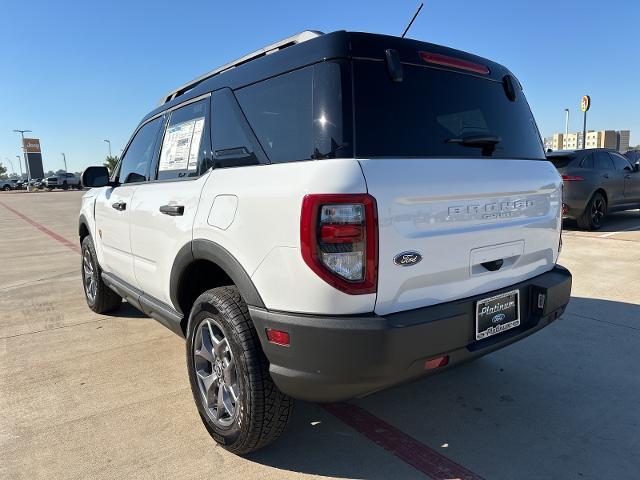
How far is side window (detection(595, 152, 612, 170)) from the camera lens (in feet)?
31.4

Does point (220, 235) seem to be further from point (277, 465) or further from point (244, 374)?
point (277, 465)

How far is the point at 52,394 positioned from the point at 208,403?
1.35m

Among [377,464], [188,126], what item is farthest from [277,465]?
[188,126]

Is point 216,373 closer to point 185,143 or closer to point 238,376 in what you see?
point 238,376

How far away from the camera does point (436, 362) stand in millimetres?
2135

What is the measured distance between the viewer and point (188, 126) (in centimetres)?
309

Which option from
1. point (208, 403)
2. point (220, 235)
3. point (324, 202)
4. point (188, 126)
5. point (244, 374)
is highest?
point (188, 126)

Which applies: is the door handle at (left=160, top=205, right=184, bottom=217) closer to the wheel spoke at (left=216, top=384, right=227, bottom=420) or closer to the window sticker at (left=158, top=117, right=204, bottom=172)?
the window sticker at (left=158, top=117, right=204, bottom=172)

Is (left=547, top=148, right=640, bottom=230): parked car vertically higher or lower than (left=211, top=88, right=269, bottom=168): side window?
lower

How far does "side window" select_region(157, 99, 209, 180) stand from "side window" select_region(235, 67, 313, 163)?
480 mm

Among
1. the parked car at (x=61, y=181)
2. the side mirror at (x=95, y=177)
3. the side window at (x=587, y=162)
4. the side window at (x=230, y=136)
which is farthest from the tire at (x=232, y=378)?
the parked car at (x=61, y=181)

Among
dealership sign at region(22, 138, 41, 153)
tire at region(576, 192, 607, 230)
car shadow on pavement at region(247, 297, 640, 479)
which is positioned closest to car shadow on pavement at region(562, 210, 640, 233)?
tire at region(576, 192, 607, 230)

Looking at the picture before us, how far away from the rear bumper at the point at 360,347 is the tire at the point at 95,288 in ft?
10.9

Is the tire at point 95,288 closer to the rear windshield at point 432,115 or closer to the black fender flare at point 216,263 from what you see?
the black fender flare at point 216,263
